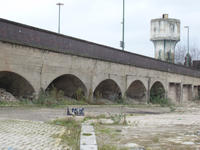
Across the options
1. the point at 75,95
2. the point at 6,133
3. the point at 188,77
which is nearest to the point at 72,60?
the point at 75,95

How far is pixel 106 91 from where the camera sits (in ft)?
77.9

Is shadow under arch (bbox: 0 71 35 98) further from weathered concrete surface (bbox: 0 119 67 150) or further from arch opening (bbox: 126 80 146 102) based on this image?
arch opening (bbox: 126 80 146 102)

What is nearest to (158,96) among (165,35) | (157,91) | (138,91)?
(157,91)

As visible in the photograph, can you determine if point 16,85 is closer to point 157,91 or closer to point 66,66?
point 66,66

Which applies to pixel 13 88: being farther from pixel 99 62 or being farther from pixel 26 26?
pixel 99 62

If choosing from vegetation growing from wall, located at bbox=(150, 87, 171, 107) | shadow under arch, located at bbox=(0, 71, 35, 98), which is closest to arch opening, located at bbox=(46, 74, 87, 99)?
shadow under arch, located at bbox=(0, 71, 35, 98)

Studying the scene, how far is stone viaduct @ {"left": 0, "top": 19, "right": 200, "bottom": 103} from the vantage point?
14.4m

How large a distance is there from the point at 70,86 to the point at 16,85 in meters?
4.60

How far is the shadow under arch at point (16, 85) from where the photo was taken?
1521 cm

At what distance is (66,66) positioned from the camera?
57.4 feet

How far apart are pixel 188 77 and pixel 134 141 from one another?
3268cm

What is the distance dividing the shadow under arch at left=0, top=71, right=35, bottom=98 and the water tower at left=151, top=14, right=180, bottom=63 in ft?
136

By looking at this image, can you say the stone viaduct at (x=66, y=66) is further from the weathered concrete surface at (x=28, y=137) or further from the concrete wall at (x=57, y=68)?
the weathered concrete surface at (x=28, y=137)

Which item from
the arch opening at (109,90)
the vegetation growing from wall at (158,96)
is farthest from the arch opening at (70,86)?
the vegetation growing from wall at (158,96)
